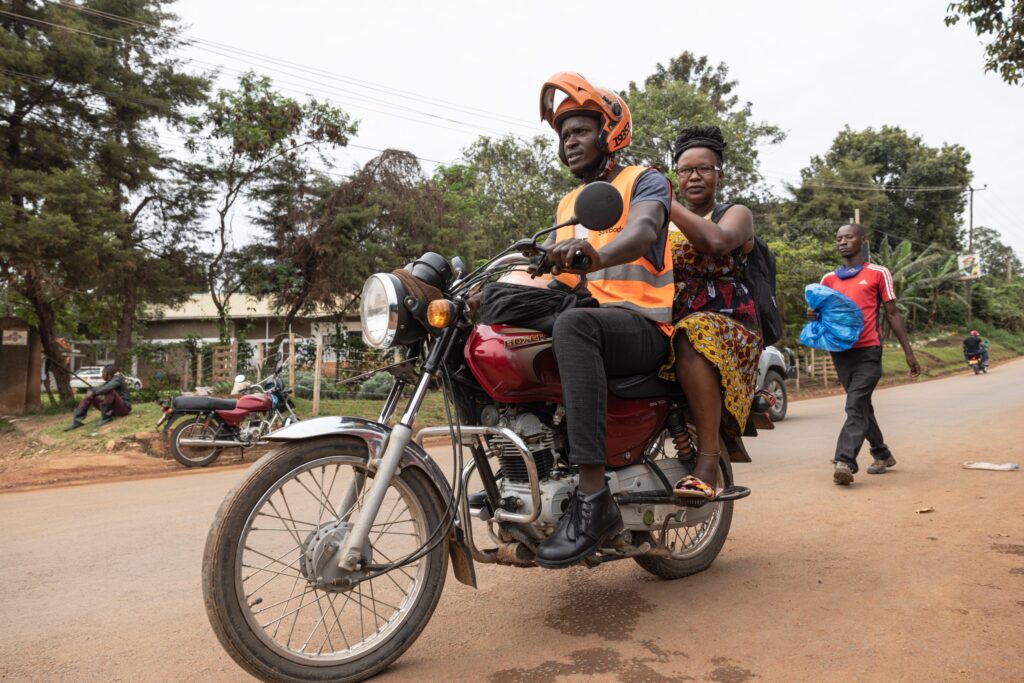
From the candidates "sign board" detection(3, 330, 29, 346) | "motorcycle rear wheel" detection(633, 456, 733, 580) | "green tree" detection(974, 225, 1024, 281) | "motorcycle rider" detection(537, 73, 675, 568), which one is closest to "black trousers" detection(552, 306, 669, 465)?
"motorcycle rider" detection(537, 73, 675, 568)

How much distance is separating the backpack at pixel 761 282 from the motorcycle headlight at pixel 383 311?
1623 millimetres

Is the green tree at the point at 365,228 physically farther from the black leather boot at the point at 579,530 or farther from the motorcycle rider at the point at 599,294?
the black leather boot at the point at 579,530

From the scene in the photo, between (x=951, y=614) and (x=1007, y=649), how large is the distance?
1.10 feet

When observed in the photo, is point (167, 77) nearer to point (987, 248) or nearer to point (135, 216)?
point (135, 216)

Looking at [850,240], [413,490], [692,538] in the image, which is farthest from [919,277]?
Answer: [413,490]

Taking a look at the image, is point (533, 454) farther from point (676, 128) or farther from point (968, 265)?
point (968, 265)

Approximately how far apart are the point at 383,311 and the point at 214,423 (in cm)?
831

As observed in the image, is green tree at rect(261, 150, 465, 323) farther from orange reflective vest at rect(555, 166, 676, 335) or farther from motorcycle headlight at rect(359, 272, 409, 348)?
motorcycle headlight at rect(359, 272, 409, 348)

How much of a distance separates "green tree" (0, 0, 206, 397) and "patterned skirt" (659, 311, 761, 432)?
1295 centimetres

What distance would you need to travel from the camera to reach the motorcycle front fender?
2.39m

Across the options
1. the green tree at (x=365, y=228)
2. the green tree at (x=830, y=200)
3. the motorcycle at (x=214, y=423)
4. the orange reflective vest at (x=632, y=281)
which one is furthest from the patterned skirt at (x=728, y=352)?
the green tree at (x=830, y=200)

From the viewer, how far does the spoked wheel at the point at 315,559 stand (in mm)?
2219

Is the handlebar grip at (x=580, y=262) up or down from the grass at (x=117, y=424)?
up

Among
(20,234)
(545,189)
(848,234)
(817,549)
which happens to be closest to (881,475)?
(848,234)
